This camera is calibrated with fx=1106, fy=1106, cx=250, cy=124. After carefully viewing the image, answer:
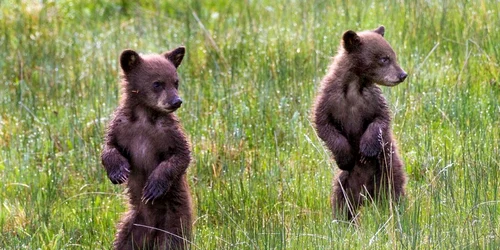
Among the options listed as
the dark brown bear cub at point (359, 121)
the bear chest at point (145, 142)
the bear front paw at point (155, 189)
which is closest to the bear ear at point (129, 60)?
the bear chest at point (145, 142)

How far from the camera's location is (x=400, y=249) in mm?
6238

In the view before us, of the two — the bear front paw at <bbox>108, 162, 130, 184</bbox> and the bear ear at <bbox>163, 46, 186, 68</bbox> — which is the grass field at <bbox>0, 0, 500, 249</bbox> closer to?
the bear front paw at <bbox>108, 162, 130, 184</bbox>

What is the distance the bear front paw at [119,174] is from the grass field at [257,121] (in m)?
0.60

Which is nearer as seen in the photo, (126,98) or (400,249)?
(400,249)

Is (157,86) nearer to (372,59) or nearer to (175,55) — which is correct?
(175,55)

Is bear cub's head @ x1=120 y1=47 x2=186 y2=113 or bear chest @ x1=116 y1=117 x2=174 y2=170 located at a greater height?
bear cub's head @ x1=120 y1=47 x2=186 y2=113

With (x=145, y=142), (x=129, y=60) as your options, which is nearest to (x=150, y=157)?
(x=145, y=142)

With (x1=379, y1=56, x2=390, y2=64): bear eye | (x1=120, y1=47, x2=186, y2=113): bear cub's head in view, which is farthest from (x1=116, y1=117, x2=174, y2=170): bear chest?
(x1=379, y1=56, x2=390, y2=64): bear eye

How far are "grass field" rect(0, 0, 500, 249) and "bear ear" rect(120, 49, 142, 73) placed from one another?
111cm

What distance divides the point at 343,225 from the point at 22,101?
450 cm

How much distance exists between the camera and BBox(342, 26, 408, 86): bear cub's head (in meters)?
7.58

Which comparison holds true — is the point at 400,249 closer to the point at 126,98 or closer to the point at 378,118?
the point at 378,118

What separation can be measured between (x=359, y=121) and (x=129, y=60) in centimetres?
165

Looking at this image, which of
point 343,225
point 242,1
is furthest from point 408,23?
point 343,225
